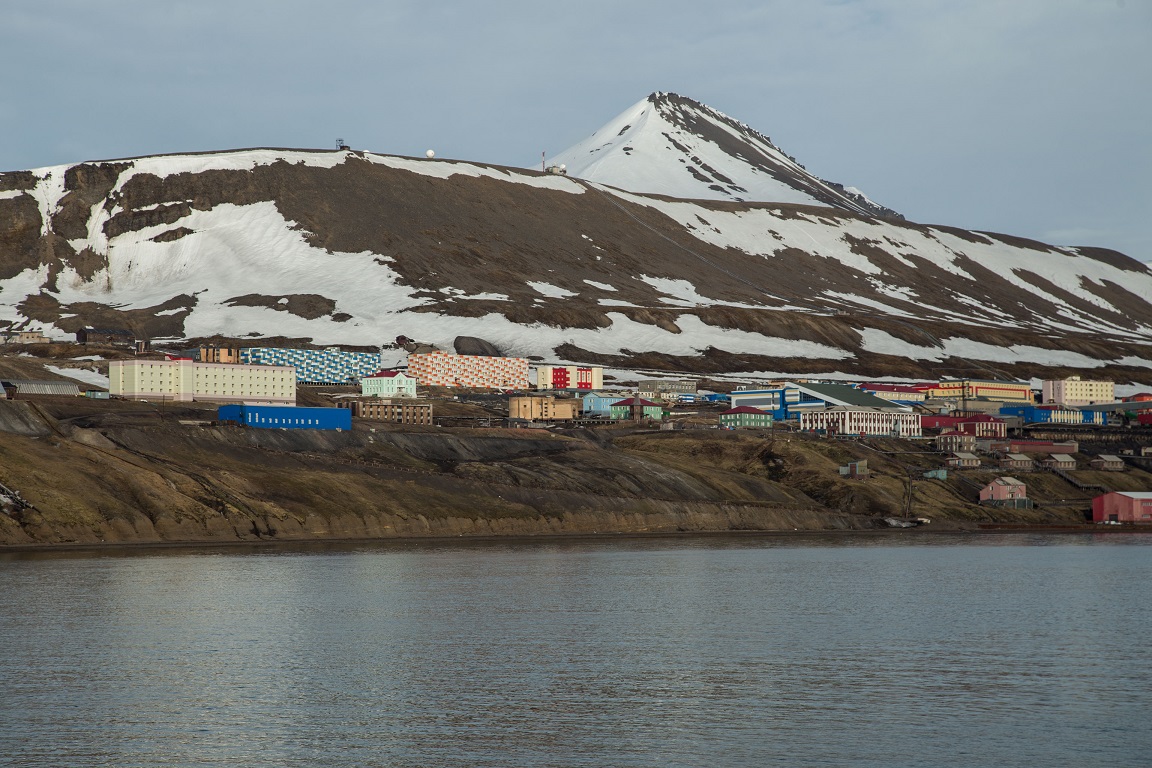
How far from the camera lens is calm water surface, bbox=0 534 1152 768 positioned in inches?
1368

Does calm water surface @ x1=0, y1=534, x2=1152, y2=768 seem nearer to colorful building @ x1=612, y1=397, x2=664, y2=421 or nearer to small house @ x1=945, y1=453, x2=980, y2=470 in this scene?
small house @ x1=945, y1=453, x2=980, y2=470

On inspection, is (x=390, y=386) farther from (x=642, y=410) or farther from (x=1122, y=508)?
(x=1122, y=508)

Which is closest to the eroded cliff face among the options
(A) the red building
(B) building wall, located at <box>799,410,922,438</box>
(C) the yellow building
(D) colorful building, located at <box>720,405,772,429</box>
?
(D) colorful building, located at <box>720,405,772,429</box>

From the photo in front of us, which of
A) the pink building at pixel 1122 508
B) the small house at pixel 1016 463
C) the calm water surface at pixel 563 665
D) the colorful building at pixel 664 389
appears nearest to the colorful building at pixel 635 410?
the colorful building at pixel 664 389

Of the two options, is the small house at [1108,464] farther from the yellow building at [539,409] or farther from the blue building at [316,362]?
the blue building at [316,362]

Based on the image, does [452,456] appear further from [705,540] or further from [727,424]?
Answer: [727,424]

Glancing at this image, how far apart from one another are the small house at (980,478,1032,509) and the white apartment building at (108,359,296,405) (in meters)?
77.8

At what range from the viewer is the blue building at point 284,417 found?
117 meters

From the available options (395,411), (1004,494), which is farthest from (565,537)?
(1004,494)

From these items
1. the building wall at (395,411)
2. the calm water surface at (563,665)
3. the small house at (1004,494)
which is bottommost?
the calm water surface at (563,665)

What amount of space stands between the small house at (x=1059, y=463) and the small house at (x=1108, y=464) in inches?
125

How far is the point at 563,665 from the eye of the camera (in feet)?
155

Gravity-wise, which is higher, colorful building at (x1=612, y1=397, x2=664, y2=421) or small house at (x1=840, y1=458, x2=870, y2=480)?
colorful building at (x1=612, y1=397, x2=664, y2=421)

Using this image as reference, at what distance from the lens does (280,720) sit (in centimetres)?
3825
